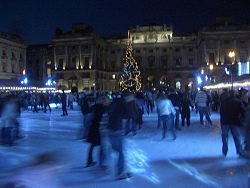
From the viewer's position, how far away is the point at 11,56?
47.4 meters

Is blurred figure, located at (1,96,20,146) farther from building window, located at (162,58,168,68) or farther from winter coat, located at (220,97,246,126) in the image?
building window, located at (162,58,168,68)

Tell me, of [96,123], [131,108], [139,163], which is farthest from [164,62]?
[96,123]

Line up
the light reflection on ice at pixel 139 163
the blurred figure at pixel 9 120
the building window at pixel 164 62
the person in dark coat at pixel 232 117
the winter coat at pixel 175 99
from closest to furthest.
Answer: the light reflection on ice at pixel 139 163, the person in dark coat at pixel 232 117, the blurred figure at pixel 9 120, the winter coat at pixel 175 99, the building window at pixel 164 62

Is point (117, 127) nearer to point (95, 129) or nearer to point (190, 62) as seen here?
point (95, 129)

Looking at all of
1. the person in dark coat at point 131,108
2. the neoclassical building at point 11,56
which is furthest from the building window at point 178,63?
the person in dark coat at point 131,108

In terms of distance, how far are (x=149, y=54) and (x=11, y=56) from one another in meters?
29.5

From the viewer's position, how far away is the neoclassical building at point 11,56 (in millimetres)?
44781

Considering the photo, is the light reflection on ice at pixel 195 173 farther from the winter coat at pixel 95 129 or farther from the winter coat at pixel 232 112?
the winter coat at pixel 95 129

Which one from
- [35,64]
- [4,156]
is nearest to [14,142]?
[4,156]

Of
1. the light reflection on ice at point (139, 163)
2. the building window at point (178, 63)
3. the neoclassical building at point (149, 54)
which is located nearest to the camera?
the light reflection on ice at point (139, 163)

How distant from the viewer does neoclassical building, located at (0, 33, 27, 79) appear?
147 feet

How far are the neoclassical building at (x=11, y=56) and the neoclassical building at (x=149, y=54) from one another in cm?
840

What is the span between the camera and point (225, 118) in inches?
251

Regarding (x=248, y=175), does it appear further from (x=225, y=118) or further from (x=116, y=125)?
(x=116, y=125)
